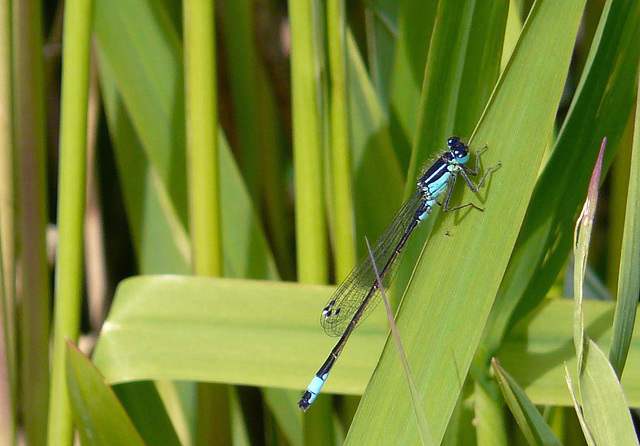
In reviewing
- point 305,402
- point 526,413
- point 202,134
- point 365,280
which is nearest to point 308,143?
point 202,134

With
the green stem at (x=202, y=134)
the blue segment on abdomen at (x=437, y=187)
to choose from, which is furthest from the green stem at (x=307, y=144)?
the blue segment on abdomen at (x=437, y=187)

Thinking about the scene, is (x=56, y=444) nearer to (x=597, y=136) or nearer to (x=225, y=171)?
(x=225, y=171)

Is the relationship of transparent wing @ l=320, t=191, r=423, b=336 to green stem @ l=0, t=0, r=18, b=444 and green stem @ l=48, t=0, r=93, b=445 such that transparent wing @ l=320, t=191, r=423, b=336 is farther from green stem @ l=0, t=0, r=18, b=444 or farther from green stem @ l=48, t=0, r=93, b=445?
green stem @ l=0, t=0, r=18, b=444

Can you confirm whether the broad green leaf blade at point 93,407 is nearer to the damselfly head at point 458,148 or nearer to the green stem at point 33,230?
the green stem at point 33,230

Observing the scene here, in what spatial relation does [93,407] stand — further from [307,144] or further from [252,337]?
[307,144]

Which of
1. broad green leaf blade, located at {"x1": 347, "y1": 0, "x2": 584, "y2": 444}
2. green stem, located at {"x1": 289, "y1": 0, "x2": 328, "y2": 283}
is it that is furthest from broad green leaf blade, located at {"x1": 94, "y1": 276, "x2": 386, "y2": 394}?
broad green leaf blade, located at {"x1": 347, "y1": 0, "x2": 584, "y2": 444}
